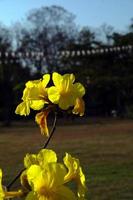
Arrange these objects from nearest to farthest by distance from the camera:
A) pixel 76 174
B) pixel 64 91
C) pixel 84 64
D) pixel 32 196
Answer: pixel 32 196 < pixel 76 174 < pixel 64 91 < pixel 84 64

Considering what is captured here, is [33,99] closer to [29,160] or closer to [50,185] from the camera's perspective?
[29,160]

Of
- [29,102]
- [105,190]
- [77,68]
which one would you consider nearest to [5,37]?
[77,68]

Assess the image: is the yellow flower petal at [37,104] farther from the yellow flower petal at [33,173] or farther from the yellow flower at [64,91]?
the yellow flower petal at [33,173]

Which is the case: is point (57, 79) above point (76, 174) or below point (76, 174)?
above

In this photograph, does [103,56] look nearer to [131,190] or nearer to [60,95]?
[131,190]

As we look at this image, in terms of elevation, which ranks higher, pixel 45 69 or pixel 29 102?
pixel 29 102

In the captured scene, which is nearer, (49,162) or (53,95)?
(49,162)


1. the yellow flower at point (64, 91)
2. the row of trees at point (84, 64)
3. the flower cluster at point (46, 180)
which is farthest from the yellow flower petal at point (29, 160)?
the row of trees at point (84, 64)

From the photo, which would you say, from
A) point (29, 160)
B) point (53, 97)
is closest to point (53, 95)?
point (53, 97)

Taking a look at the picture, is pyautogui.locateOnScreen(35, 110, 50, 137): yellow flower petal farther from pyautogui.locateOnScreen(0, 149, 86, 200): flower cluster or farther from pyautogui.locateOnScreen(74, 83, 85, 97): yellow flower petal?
pyautogui.locateOnScreen(0, 149, 86, 200): flower cluster
